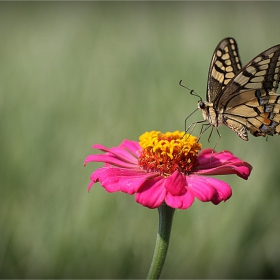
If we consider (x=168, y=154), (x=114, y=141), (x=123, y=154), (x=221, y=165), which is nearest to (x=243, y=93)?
(x=221, y=165)

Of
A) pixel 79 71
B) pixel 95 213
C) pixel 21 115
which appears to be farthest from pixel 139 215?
pixel 79 71

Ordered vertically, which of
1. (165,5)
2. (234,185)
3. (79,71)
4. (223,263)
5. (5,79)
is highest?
(165,5)

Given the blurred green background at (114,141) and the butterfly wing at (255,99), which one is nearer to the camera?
the butterfly wing at (255,99)

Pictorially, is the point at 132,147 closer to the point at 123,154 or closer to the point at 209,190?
the point at 123,154

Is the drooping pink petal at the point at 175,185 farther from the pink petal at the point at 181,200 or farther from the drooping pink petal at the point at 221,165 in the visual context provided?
the drooping pink petal at the point at 221,165

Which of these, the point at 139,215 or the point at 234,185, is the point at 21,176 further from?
the point at 234,185

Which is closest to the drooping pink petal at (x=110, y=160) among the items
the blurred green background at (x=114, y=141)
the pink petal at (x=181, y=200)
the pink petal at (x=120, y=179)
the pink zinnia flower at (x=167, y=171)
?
the pink zinnia flower at (x=167, y=171)
